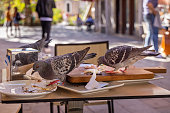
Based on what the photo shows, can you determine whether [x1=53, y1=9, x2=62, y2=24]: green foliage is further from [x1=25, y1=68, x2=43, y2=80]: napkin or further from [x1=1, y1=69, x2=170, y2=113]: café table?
[x1=1, y1=69, x2=170, y2=113]: café table

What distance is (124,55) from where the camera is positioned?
1.77 meters

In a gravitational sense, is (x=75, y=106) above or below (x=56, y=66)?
below

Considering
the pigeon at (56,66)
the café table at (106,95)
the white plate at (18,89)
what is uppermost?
the pigeon at (56,66)

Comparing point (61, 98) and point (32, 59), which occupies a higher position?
point (32, 59)

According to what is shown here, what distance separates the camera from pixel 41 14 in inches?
351

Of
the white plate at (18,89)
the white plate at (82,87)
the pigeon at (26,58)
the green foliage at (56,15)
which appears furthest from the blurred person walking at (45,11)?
the green foliage at (56,15)

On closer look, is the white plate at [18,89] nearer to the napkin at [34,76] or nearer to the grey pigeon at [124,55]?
the napkin at [34,76]

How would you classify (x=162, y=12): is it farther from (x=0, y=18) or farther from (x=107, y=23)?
(x=0, y=18)

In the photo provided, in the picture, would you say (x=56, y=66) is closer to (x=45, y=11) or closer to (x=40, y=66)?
(x=40, y=66)

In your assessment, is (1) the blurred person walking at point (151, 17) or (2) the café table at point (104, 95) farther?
(1) the blurred person walking at point (151, 17)

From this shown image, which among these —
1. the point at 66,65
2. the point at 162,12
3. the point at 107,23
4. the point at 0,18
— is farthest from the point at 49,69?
the point at 0,18

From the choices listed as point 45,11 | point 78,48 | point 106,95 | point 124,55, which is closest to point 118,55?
point 124,55

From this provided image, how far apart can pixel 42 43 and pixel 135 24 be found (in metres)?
12.5

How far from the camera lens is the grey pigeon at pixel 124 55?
176 centimetres
